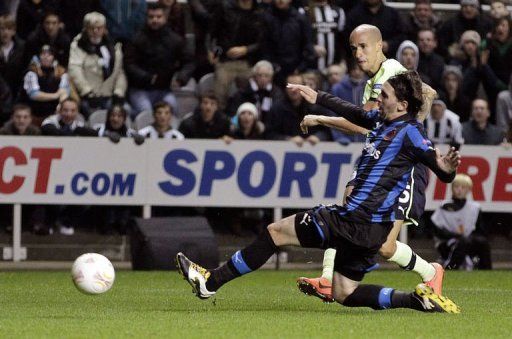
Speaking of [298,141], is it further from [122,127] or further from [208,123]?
[122,127]

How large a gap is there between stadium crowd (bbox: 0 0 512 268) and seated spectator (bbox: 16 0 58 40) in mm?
14

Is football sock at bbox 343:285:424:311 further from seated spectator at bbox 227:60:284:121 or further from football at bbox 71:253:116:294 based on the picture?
seated spectator at bbox 227:60:284:121

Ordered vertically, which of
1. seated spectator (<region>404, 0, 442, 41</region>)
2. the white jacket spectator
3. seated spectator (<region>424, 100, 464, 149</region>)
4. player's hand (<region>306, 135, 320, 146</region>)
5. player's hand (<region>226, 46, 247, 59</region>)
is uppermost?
seated spectator (<region>404, 0, 442, 41</region>)

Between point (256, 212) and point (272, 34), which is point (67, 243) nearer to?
point (256, 212)

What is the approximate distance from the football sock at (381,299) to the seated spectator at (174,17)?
10.1 meters

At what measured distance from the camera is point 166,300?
12.5 metres

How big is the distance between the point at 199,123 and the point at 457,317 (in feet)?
29.1

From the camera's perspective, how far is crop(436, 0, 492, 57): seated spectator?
2134 cm

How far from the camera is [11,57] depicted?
64.1ft

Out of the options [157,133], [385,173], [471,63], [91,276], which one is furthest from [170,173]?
[385,173]

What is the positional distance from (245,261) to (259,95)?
9.01m

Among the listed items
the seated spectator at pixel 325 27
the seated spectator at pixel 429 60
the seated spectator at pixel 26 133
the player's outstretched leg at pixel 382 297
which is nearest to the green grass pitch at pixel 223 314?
the player's outstretched leg at pixel 382 297

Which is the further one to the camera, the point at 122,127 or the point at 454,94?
the point at 454,94

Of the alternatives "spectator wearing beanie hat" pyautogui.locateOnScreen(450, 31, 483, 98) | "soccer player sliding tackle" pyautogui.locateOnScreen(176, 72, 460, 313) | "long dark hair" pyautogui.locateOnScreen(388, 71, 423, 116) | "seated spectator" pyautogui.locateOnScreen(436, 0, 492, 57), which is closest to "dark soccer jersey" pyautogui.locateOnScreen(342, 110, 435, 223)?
"soccer player sliding tackle" pyautogui.locateOnScreen(176, 72, 460, 313)
